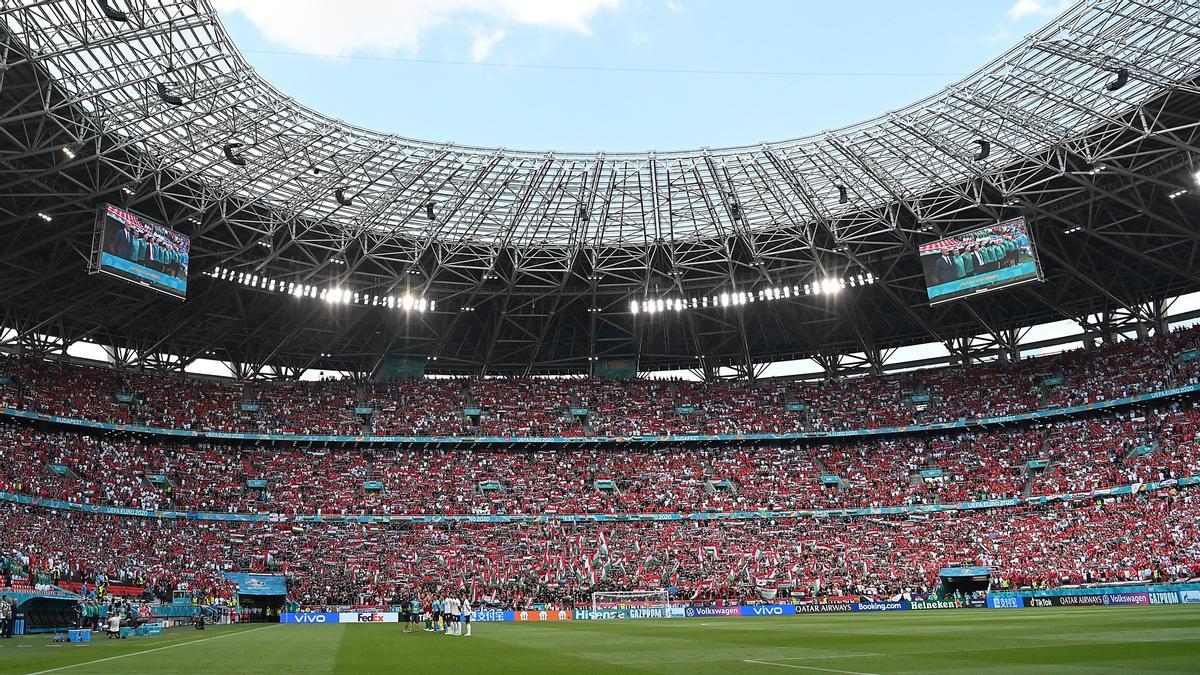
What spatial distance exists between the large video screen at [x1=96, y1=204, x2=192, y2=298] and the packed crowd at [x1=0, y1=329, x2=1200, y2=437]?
745 inches

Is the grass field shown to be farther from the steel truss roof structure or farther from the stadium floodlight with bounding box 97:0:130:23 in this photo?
the steel truss roof structure

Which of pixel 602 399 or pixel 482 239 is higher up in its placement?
pixel 482 239

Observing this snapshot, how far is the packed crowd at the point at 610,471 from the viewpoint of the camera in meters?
56.0

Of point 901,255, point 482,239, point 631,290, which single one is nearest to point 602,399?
point 631,290

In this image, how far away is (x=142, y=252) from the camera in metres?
44.4

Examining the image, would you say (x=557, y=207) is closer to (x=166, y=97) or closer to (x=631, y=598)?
(x=166, y=97)

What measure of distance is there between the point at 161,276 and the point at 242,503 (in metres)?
20.1

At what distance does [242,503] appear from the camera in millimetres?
59656

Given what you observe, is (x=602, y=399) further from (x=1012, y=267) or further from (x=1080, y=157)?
(x=1080, y=157)

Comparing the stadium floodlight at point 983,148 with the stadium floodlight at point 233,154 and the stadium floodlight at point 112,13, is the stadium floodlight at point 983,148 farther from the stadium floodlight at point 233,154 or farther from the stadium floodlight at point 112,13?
the stadium floodlight at point 112,13

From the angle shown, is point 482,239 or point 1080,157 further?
point 482,239

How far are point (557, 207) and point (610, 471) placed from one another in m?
22.2

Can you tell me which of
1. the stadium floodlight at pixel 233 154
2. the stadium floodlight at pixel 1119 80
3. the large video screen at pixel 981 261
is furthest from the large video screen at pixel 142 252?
the stadium floodlight at pixel 1119 80

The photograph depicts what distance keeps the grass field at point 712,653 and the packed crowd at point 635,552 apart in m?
25.3
